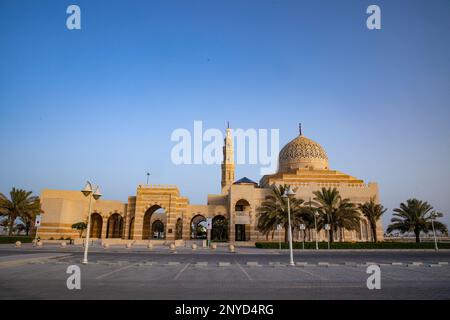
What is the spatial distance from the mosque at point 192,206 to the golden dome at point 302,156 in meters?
0.16

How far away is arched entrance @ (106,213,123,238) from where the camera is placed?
49.6 metres

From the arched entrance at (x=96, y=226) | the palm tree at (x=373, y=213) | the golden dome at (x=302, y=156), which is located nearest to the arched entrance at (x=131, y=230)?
the arched entrance at (x=96, y=226)

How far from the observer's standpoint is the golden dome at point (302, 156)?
164ft

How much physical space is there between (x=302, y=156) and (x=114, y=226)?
108 ft

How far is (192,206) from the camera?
1816 inches

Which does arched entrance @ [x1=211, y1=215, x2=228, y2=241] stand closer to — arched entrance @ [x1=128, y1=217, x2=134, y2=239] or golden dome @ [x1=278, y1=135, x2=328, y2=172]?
golden dome @ [x1=278, y1=135, x2=328, y2=172]

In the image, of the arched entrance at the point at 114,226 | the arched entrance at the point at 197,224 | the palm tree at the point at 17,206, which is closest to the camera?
the palm tree at the point at 17,206

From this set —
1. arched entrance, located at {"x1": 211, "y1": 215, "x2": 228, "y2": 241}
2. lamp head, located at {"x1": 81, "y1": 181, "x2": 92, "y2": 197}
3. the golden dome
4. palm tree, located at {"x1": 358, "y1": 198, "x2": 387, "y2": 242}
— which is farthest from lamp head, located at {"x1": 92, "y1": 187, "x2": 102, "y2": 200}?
arched entrance, located at {"x1": 211, "y1": 215, "x2": 228, "y2": 241}

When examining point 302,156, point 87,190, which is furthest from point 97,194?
point 302,156

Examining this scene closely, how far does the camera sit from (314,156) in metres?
50.4

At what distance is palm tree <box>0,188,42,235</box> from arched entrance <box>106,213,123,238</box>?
42.6ft

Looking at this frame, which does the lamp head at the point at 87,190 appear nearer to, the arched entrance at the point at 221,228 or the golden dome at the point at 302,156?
the golden dome at the point at 302,156
